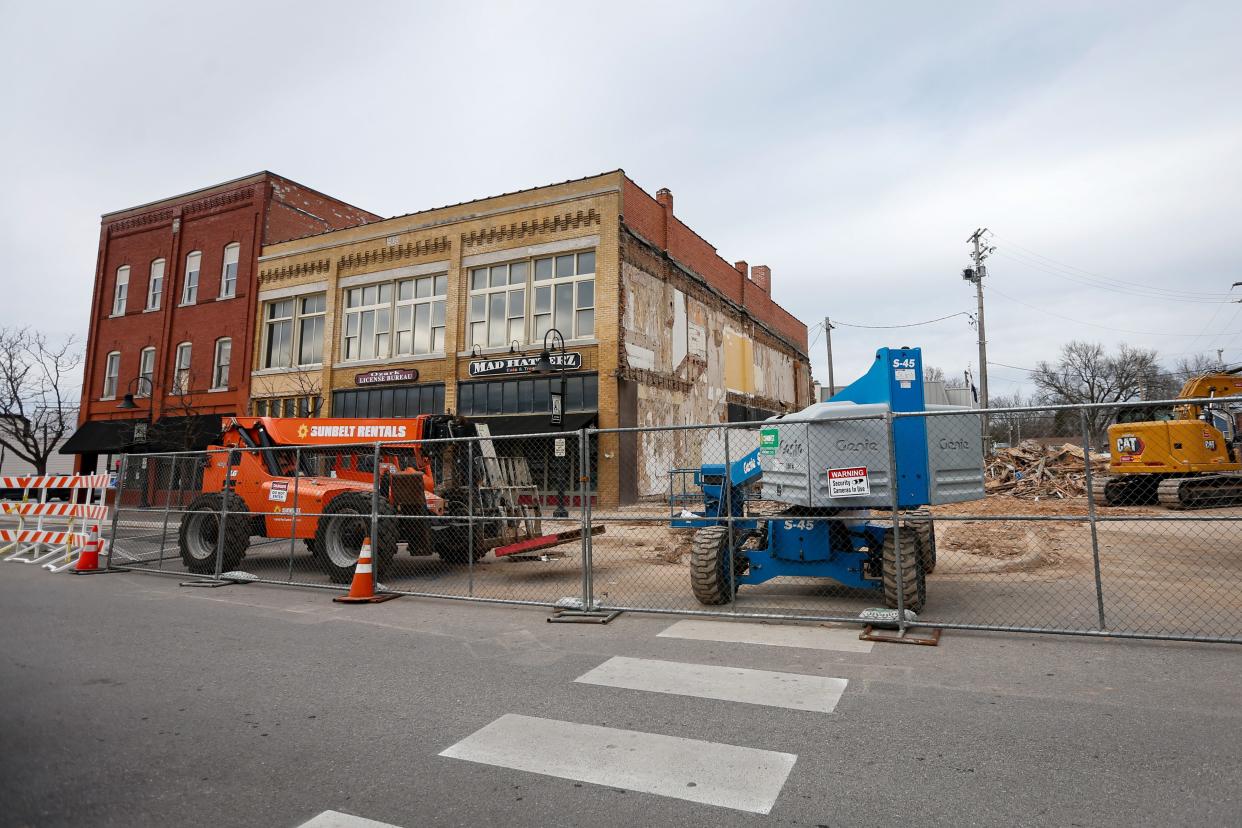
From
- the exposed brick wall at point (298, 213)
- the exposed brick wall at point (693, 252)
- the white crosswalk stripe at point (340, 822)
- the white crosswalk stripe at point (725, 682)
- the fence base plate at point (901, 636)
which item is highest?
the exposed brick wall at point (298, 213)

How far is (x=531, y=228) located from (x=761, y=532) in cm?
1782

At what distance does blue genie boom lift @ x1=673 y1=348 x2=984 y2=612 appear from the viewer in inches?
269

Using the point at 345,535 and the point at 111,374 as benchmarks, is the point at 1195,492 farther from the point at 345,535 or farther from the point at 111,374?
the point at 111,374

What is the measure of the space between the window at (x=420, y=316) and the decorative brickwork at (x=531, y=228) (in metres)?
2.15

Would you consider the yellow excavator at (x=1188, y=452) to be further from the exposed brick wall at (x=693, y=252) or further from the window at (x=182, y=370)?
the window at (x=182, y=370)

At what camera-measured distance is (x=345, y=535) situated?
10.3 m

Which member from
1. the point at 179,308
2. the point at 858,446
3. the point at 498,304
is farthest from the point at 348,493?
the point at 179,308

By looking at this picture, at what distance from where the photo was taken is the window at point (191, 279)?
31.5 m

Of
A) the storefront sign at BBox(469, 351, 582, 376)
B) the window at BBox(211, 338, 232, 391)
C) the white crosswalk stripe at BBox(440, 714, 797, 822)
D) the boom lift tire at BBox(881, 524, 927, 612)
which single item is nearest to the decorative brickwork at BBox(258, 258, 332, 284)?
the window at BBox(211, 338, 232, 391)

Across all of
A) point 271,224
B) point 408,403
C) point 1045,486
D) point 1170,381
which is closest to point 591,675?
point 408,403

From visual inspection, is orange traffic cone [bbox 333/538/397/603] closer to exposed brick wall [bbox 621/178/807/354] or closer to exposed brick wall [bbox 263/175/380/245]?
exposed brick wall [bbox 621/178/807/354]

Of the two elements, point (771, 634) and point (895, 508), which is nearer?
point (895, 508)

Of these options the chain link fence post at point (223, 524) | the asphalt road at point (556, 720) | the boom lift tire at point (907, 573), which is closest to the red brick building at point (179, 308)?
the chain link fence post at point (223, 524)

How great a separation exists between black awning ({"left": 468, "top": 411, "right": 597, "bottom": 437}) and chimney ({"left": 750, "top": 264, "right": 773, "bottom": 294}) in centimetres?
2031
